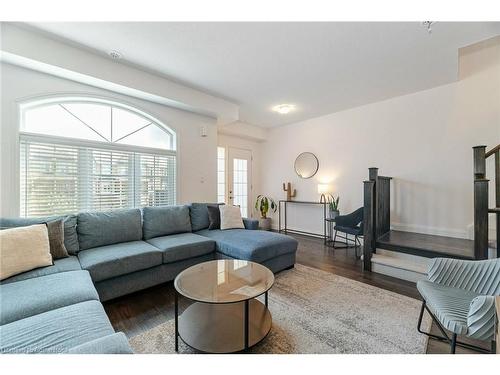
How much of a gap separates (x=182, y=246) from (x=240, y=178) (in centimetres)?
316

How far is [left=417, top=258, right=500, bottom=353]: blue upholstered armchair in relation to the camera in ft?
3.92

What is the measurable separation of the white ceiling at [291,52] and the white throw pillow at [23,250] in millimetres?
1899

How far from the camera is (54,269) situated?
70.0 inches

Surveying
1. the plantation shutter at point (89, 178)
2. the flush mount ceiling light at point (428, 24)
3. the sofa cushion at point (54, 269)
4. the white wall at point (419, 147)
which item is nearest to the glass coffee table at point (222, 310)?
the sofa cushion at point (54, 269)

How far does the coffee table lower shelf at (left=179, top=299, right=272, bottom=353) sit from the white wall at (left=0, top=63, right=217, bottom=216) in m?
2.20

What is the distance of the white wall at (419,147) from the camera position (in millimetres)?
3080

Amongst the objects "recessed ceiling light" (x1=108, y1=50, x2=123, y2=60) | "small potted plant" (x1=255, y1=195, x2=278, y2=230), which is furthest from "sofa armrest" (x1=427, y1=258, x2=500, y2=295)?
"small potted plant" (x1=255, y1=195, x2=278, y2=230)

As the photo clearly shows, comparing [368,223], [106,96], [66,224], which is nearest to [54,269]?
[66,224]

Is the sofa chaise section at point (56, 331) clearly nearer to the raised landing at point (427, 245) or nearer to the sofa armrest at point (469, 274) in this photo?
the sofa armrest at point (469, 274)

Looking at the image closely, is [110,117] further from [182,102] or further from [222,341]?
[222,341]

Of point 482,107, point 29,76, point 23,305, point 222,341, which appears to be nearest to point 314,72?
point 482,107

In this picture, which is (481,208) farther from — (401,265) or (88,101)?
(88,101)

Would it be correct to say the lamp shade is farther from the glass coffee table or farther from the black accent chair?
Result: the glass coffee table
